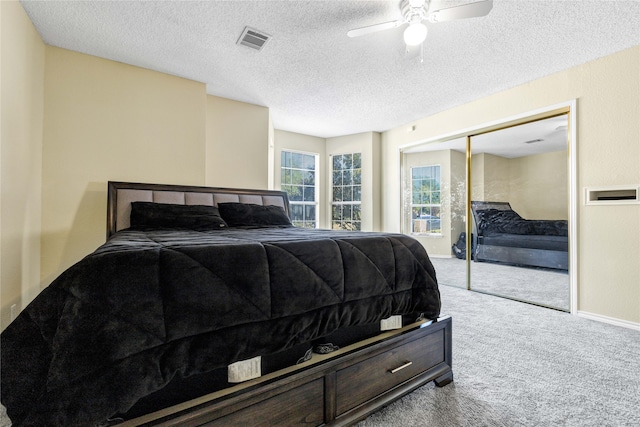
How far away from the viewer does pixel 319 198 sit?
6133mm

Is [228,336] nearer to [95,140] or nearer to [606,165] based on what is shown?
[95,140]

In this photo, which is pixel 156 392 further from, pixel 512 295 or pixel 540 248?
pixel 540 248

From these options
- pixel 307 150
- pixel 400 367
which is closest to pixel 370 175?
pixel 307 150

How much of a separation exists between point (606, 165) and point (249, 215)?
11.9ft

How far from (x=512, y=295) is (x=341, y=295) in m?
3.29

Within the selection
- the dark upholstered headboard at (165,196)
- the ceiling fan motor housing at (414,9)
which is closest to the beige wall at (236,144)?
the dark upholstered headboard at (165,196)

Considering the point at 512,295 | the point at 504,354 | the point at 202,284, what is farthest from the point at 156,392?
the point at 512,295

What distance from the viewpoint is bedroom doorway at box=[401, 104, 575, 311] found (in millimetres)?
3391

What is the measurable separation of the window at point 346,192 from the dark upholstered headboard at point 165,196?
2323 millimetres

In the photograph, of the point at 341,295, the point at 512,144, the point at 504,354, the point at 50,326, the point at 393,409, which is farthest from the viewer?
the point at 512,144

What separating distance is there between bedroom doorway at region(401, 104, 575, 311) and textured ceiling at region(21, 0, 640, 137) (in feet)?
2.33

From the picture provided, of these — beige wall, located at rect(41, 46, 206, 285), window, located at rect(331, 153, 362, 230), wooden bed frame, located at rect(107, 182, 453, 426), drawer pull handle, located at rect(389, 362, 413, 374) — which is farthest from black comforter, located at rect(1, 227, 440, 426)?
window, located at rect(331, 153, 362, 230)

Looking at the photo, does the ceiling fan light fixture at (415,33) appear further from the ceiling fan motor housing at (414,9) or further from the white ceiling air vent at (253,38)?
the white ceiling air vent at (253,38)

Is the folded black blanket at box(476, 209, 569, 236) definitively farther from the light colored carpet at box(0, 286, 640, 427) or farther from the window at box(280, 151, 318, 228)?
the window at box(280, 151, 318, 228)
